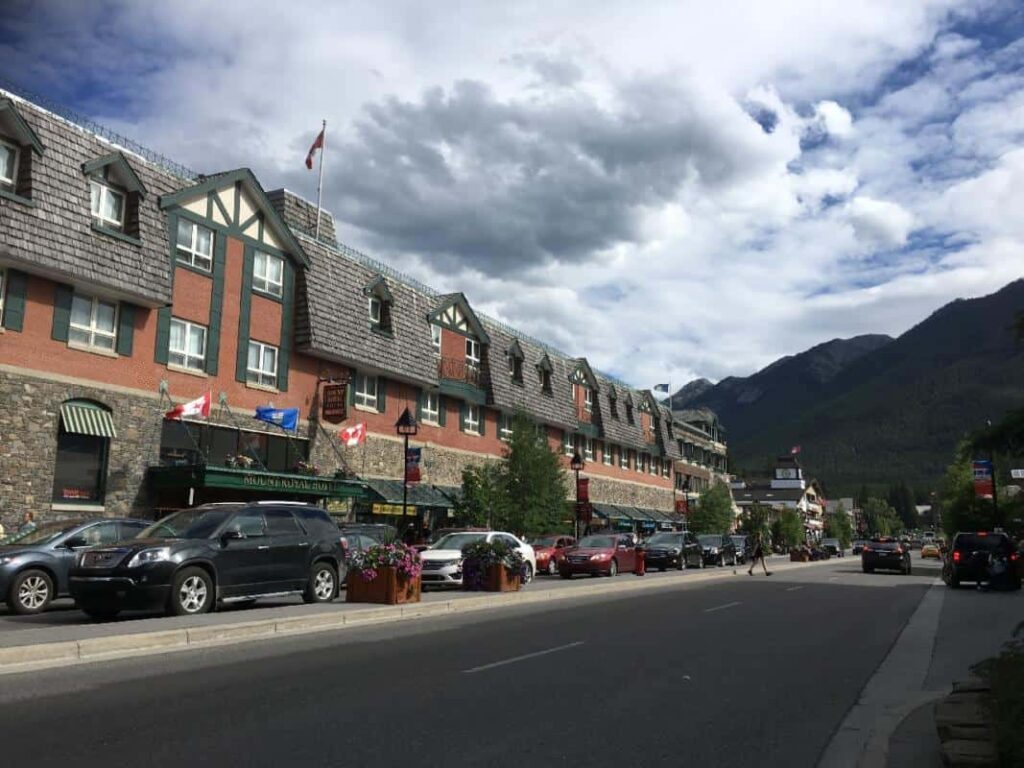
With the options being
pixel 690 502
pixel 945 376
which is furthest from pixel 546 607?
pixel 945 376

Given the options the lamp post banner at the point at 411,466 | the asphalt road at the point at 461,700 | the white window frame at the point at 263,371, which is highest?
the white window frame at the point at 263,371

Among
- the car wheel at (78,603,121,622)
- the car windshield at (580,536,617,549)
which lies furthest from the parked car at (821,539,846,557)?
the car wheel at (78,603,121,622)

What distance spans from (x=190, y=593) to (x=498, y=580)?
26.4ft

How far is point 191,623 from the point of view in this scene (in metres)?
11.7

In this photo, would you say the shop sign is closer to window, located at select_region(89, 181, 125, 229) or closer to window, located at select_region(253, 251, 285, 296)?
window, located at select_region(253, 251, 285, 296)

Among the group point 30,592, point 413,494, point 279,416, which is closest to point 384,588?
point 30,592

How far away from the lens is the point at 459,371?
129ft

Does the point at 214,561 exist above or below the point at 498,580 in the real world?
above

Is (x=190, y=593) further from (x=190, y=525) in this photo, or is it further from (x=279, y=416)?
(x=279, y=416)

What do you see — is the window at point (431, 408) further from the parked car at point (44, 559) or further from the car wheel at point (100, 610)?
the car wheel at point (100, 610)

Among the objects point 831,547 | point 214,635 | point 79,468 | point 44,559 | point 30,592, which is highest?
point 79,468

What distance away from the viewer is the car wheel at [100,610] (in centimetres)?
1259

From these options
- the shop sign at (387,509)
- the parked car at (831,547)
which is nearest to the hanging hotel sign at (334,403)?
the shop sign at (387,509)

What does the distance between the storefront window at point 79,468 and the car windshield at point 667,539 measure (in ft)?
67.8
